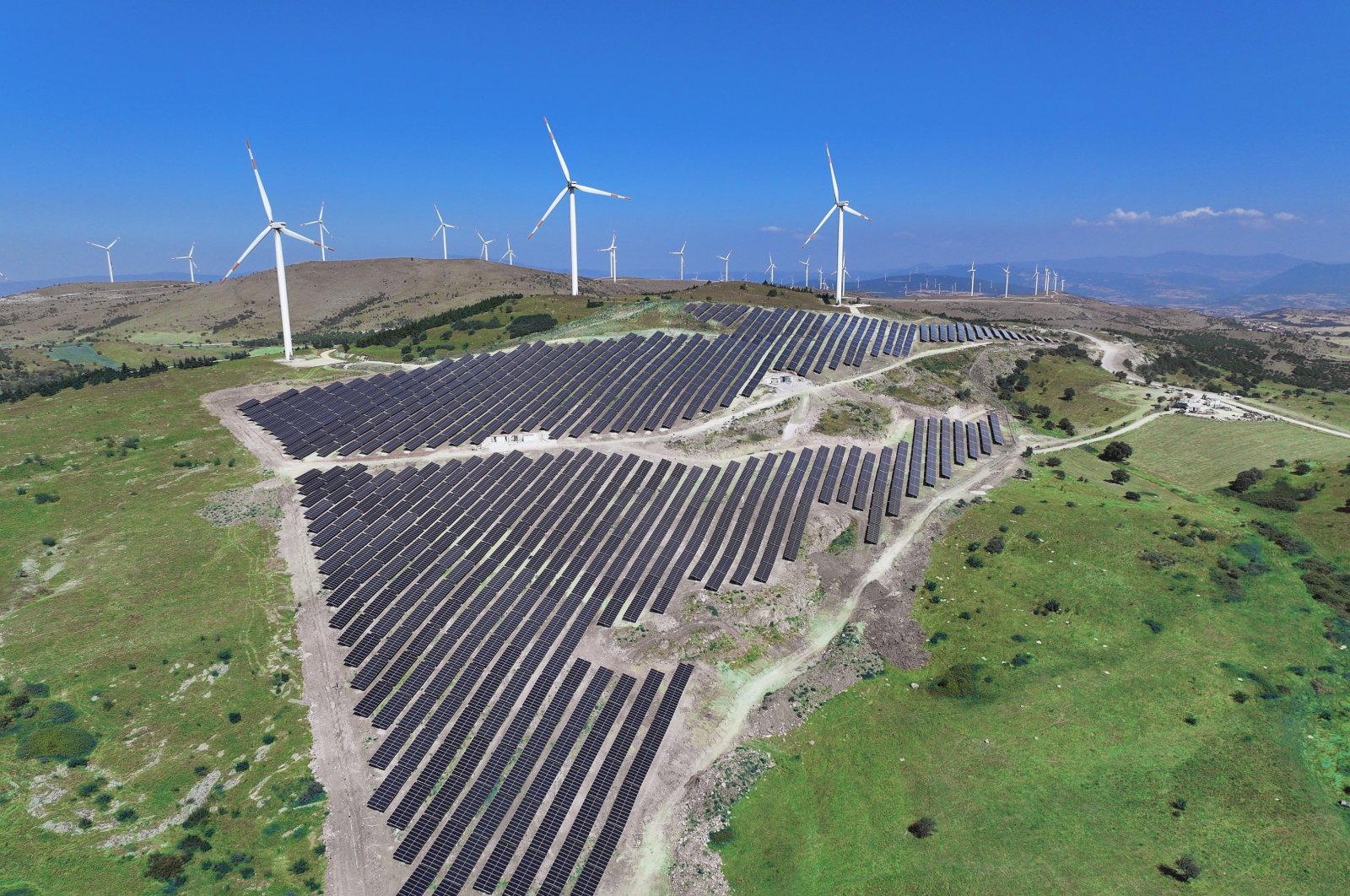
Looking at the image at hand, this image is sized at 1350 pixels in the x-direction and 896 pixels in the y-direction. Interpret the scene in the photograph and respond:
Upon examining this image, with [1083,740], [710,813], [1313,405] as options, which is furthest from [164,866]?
[1313,405]

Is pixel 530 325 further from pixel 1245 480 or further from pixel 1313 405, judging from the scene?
pixel 1313 405

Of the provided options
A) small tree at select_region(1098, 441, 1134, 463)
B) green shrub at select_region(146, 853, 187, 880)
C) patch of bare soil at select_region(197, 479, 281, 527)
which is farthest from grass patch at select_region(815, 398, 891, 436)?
green shrub at select_region(146, 853, 187, 880)

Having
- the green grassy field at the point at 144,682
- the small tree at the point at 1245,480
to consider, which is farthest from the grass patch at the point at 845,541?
the small tree at the point at 1245,480

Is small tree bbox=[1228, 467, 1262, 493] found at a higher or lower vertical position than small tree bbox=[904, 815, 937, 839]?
higher

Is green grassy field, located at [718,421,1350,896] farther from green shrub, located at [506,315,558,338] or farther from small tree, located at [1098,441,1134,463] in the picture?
green shrub, located at [506,315,558,338]

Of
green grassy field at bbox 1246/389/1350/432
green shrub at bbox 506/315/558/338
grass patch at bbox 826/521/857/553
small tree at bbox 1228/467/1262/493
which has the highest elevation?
green shrub at bbox 506/315/558/338

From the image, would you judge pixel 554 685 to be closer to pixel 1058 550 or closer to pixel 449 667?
pixel 449 667

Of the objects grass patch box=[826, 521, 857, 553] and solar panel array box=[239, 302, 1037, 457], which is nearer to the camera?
grass patch box=[826, 521, 857, 553]

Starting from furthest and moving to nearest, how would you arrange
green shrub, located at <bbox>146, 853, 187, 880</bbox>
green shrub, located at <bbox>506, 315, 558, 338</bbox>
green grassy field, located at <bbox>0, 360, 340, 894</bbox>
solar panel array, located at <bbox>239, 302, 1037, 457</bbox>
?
green shrub, located at <bbox>506, 315, 558, 338</bbox>
solar panel array, located at <bbox>239, 302, 1037, 457</bbox>
green grassy field, located at <bbox>0, 360, 340, 894</bbox>
green shrub, located at <bbox>146, 853, 187, 880</bbox>
